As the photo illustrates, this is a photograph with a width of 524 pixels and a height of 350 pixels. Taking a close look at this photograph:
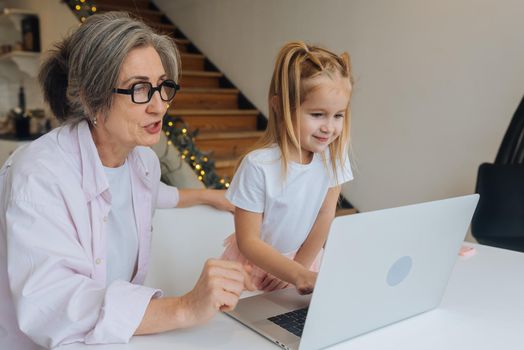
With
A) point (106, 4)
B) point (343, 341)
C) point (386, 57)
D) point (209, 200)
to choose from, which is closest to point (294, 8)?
point (386, 57)

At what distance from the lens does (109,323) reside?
2.48 feet

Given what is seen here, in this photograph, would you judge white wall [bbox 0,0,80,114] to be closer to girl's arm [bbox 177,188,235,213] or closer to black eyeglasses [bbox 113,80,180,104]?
girl's arm [bbox 177,188,235,213]

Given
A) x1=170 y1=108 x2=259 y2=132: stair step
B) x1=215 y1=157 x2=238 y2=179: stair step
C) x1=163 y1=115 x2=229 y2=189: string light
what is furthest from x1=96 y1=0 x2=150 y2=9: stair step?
x1=215 y1=157 x2=238 y2=179: stair step

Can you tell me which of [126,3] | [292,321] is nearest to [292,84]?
[292,321]

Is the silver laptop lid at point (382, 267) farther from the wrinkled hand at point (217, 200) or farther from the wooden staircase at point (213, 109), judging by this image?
the wooden staircase at point (213, 109)

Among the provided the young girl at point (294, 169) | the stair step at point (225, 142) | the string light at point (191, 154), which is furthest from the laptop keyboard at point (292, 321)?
the stair step at point (225, 142)

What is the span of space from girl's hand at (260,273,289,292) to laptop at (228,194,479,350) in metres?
0.18

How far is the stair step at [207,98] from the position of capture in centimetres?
412

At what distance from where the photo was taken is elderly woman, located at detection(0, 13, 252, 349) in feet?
2.55

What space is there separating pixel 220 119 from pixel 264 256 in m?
3.13

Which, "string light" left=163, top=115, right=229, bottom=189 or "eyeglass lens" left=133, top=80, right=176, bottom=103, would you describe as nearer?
"eyeglass lens" left=133, top=80, right=176, bottom=103

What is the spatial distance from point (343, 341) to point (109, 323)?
0.39m

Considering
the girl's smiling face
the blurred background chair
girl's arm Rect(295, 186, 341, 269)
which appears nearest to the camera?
the girl's smiling face

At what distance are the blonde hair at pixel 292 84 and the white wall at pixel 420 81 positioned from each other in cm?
179
